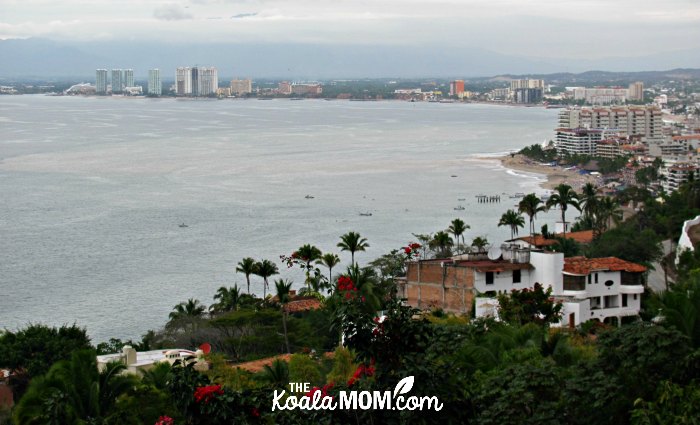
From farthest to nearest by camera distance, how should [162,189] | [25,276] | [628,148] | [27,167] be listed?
[628,148], [27,167], [162,189], [25,276]

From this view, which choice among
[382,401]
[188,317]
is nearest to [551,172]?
[188,317]

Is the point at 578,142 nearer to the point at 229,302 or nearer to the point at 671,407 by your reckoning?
the point at 229,302

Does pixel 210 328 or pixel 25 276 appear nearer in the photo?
pixel 210 328

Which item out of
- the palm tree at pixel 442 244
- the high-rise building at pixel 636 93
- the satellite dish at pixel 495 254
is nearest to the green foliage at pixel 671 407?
the satellite dish at pixel 495 254

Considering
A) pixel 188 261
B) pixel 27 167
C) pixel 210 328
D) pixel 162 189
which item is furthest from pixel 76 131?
pixel 210 328

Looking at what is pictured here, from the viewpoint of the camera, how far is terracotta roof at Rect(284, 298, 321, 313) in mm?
20047

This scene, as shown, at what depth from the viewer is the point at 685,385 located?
692 centimetres

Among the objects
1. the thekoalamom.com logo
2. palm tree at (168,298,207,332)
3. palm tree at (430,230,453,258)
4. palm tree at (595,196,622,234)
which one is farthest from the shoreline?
the thekoalamom.com logo

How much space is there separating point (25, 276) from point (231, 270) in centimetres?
542

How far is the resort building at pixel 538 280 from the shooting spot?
1611 centimetres

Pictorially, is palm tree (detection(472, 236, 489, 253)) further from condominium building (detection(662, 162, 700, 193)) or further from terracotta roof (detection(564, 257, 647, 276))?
condominium building (detection(662, 162, 700, 193))

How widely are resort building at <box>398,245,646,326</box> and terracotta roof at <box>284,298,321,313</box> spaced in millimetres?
3613

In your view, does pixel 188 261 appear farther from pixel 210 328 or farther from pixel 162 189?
pixel 162 189

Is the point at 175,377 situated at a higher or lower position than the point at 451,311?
higher
